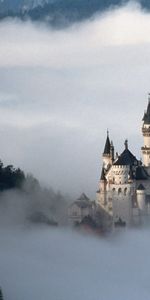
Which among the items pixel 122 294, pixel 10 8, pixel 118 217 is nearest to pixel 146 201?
pixel 118 217

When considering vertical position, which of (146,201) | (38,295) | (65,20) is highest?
(65,20)

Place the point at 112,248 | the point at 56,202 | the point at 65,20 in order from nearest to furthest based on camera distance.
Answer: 1. the point at 112,248
2. the point at 56,202
3. the point at 65,20

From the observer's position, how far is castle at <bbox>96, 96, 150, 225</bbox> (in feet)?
308

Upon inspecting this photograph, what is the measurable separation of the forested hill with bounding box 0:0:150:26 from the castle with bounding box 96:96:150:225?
14.9m

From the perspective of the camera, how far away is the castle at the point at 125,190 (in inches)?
3701

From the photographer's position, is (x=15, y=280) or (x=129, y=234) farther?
(x=129, y=234)

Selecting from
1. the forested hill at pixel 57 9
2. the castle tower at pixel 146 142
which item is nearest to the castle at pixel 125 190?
the castle tower at pixel 146 142

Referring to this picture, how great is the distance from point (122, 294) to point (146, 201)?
1521 cm

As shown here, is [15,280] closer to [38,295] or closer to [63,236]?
[38,295]

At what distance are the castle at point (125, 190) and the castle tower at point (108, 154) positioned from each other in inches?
17.8

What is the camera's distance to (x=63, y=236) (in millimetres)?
89938

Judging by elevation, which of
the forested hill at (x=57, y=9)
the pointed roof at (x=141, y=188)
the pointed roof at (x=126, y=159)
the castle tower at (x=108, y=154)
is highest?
the forested hill at (x=57, y=9)

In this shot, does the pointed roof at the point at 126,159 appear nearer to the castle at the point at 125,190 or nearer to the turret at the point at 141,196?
the castle at the point at 125,190

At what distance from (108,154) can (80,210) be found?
10.7ft
